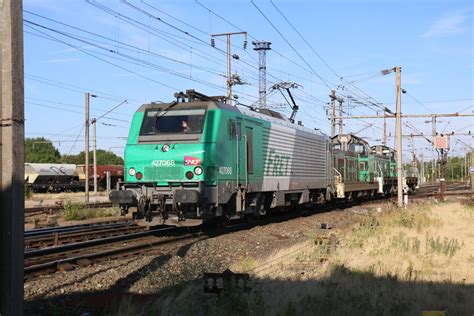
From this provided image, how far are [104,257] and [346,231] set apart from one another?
7.23 m

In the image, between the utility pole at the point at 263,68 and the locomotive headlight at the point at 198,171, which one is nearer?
the locomotive headlight at the point at 198,171

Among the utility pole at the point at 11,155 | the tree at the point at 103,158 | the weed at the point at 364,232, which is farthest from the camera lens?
the tree at the point at 103,158

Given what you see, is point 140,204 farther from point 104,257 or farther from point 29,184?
point 29,184

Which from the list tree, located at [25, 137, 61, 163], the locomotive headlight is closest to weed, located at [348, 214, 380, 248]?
the locomotive headlight

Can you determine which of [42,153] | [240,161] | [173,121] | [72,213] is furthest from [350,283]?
[42,153]

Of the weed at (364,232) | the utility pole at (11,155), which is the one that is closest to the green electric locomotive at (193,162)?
the weed at (364,232)

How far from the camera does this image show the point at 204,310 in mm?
5715

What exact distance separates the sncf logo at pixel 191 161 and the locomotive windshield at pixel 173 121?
735 millimetres

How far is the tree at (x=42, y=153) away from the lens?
90.8 meters

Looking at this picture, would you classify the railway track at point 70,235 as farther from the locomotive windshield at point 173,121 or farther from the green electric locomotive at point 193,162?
the locomotive windshield at point 173,121

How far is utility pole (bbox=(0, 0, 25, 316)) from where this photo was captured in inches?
165

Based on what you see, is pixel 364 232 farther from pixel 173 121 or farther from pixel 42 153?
pixel 42 153

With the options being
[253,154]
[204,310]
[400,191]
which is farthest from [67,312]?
[400,191]

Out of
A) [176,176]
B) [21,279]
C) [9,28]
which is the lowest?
[21,279]
